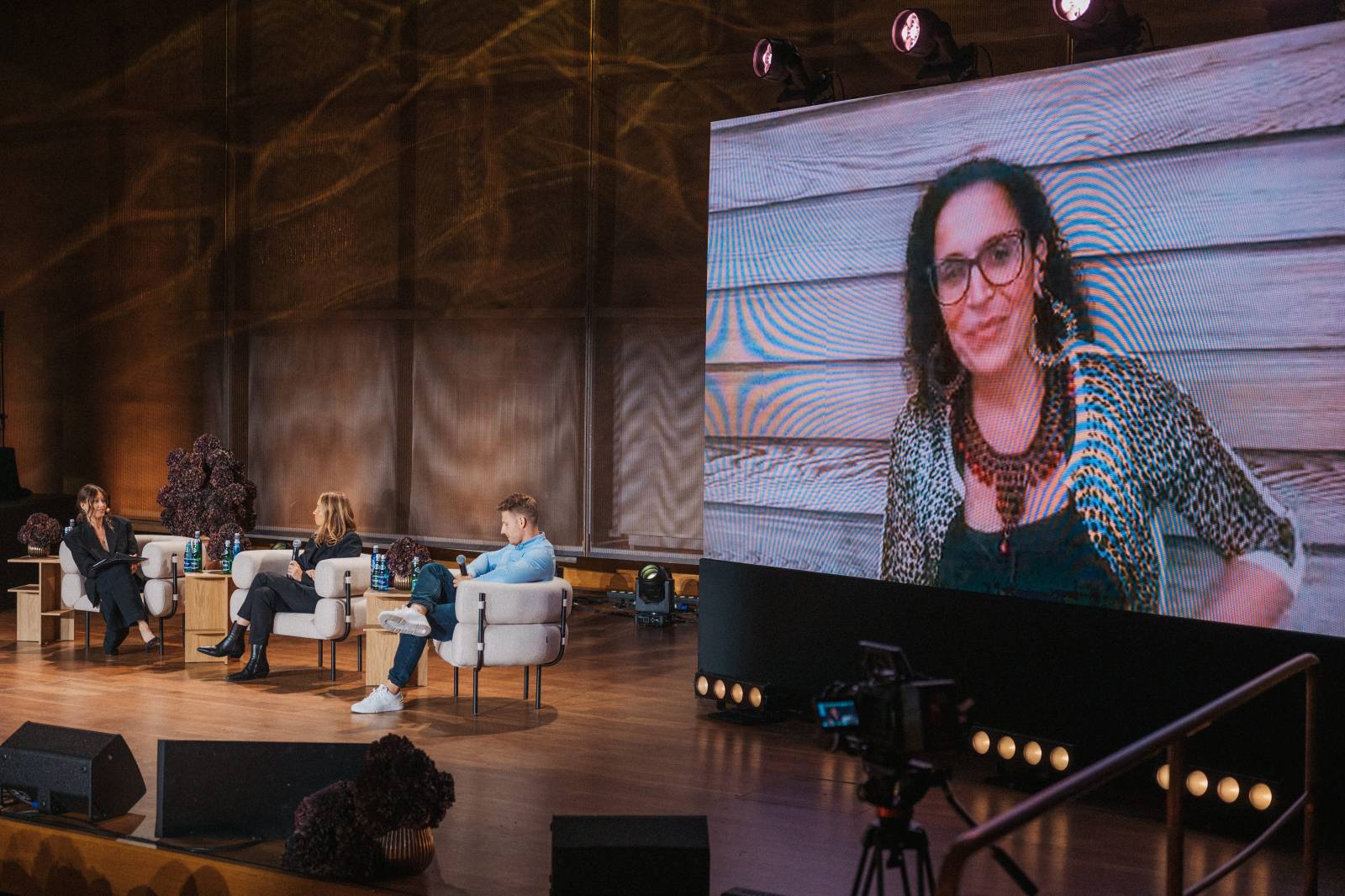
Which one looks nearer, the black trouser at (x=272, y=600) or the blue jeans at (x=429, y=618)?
the blue jeans at (x=429, y=618)

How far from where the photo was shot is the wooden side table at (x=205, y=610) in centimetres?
805

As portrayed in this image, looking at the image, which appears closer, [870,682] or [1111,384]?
[870,682]

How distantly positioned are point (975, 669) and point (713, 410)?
1.99 m

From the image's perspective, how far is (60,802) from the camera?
4.86 meters

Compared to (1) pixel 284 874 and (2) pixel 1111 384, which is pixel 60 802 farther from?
(2) pixel 1111 384

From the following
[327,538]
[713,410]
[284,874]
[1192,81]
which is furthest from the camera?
[327,538]

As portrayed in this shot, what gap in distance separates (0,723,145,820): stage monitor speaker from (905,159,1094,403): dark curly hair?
3.54 m

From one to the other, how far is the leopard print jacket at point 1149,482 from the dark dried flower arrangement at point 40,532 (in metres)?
6.37

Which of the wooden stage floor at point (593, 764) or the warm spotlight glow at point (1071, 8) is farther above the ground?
the warm spotlight glow at point (1071, 8)

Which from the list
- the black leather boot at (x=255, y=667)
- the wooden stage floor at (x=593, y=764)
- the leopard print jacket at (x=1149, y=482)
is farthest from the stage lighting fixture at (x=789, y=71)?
the black leather boot at (x=255, y=667)

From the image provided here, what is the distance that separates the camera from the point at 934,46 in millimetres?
6387

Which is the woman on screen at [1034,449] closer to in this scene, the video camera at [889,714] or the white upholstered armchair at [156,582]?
the video camera at [889,714]

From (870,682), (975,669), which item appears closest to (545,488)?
(975,669)

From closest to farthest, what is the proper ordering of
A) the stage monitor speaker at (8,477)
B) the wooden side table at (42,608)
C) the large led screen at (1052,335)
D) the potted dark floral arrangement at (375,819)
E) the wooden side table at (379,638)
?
the potted dark floral arrangement at (375,819)
the large led screen at (1052,335)
the wooden side table at (379,638)
the wooden side table at (42,608)
the stage monitor speaker at (8,477)
